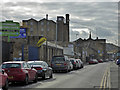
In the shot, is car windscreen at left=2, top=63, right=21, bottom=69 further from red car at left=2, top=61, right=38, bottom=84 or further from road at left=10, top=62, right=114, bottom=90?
road at left=10, top=62, right=114, bottom=90

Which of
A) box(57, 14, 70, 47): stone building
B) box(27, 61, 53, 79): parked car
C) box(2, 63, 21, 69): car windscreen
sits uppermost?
box(57, 14, 70, 47): stone building

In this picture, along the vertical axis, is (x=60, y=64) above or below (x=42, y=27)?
below

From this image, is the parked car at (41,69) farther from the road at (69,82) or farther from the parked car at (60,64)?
the parked car at (60,64)

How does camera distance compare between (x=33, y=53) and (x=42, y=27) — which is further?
(x=42, y=27)

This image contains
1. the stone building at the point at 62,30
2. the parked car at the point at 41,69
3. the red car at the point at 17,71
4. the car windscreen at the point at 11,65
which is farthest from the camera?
the stone building at the point at 62,30

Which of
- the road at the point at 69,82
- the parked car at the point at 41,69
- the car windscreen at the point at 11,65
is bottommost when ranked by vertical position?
the road at the point at 69,82

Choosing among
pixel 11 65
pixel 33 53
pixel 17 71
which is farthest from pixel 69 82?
pixel 33 53

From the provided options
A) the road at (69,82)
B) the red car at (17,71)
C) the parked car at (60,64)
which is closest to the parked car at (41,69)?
the road at (69,82)

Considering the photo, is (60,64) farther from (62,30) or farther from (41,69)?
(62,30)

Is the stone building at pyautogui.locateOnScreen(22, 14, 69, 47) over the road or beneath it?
over

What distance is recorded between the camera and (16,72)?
54.1ft

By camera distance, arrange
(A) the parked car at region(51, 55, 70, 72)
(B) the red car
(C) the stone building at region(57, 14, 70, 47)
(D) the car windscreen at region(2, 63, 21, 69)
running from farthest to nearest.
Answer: (C) the stone building at region(57, 14, 70, 47), (A) the parked car at region(51, 55, 70, 72), (D) the car windscreen at region(2, 63, 21, 69), (B) the red car

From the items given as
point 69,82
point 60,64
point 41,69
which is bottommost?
point 69,82

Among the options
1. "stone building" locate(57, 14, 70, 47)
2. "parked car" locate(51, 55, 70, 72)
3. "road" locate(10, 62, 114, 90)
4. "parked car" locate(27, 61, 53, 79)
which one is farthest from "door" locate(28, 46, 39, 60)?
"stone building" locate(57, 14, 70, 47)
